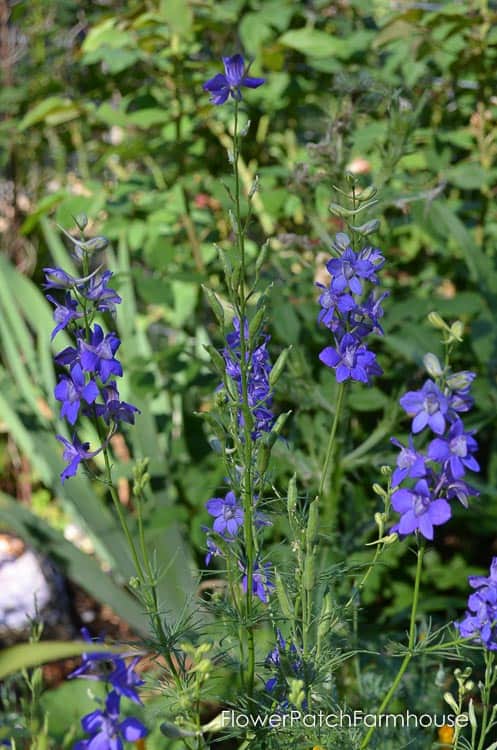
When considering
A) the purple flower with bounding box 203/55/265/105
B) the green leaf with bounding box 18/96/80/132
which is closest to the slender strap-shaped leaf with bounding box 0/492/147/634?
the green leaf with bounding box 18/96/80/132

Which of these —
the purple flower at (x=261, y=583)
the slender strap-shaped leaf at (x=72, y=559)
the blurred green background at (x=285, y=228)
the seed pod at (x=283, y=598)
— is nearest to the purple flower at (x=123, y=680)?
the seed pod at (x=283, y=598)

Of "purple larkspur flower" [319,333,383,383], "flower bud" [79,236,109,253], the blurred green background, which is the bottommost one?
the blurred green background

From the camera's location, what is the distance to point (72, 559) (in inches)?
86.8

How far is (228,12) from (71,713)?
161cm

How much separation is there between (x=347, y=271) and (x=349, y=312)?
64mm

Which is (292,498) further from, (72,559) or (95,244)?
(72,559)

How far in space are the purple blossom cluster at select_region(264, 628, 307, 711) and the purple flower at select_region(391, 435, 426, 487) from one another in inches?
9.0

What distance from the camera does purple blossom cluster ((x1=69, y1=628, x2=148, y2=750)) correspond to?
78 cm

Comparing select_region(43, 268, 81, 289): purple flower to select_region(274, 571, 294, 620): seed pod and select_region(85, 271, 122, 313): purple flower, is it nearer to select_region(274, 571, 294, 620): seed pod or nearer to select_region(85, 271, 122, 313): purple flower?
select_region(85, 271, 122, 313): purple flower

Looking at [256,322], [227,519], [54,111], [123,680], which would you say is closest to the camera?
[123,680]

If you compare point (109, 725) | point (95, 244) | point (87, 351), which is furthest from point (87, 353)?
point (109, 725)

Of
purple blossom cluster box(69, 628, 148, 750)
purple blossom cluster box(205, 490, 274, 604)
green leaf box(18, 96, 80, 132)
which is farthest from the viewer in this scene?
green leaf box(18, 96, 80, 132)

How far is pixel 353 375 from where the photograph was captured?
0.94 m

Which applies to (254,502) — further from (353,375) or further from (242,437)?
(353,375)
